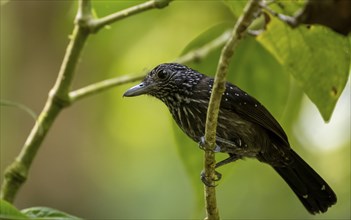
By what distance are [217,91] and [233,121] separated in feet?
3.78

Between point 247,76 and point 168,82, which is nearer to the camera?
point 247,76

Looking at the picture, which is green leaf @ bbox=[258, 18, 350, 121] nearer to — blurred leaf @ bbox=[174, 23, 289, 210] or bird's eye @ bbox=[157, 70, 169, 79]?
blurred leaf @ bbox=[174, 23, 289, 210]

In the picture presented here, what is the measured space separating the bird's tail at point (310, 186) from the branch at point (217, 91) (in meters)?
1.20

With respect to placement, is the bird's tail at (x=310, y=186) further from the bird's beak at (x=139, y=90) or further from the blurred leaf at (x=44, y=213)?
the blurred leaf at (x=44, y=213)

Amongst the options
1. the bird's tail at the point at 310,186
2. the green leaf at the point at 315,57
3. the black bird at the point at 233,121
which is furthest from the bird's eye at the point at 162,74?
the green leaf at the point at 315,57

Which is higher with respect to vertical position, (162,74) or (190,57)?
(190,57)

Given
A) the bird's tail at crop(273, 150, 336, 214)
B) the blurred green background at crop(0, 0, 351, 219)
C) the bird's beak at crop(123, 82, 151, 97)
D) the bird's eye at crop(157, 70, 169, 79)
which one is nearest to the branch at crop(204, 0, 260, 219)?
the bird's beak at crop(123, 82, 151, 97)

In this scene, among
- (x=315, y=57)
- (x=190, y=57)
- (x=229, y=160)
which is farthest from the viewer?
(x=229, y=160)

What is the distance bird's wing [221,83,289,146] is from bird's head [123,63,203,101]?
0.22 metres

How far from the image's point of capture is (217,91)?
2.26 metres

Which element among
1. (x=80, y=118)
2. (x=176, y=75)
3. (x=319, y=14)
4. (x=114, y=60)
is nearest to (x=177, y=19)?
(x=114, y=60)

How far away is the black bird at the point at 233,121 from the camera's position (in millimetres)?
3338

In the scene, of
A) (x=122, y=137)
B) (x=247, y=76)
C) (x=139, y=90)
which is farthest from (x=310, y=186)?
(x=122, y=137)

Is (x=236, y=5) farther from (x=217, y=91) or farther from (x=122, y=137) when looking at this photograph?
(x=122, y=137)
